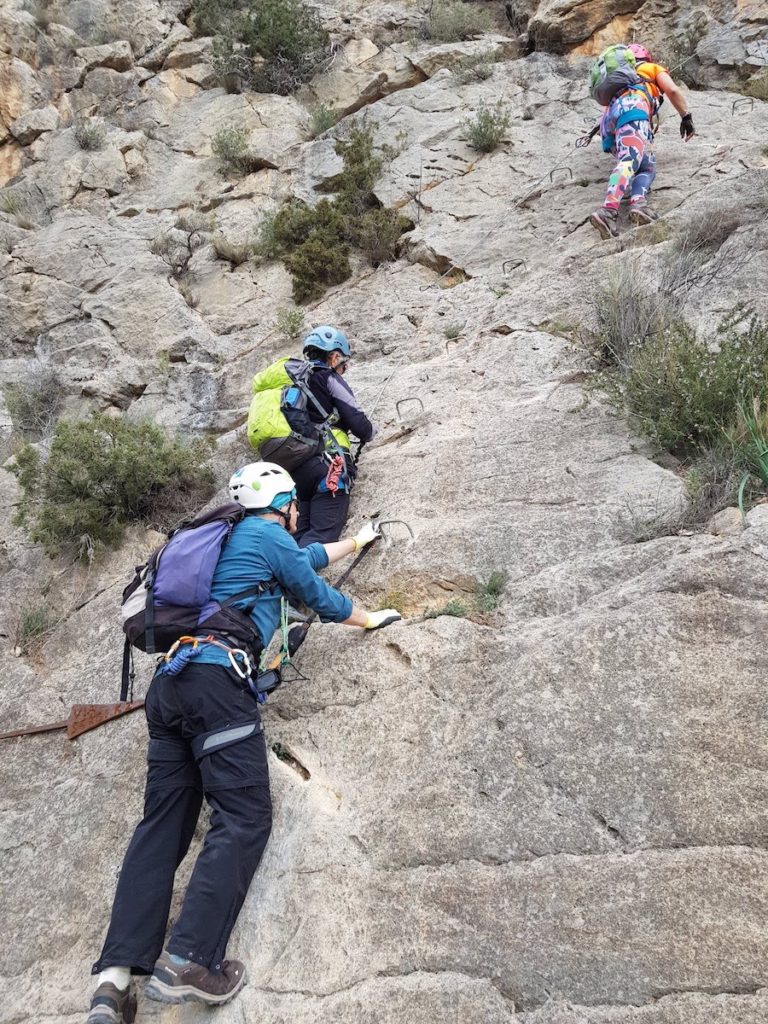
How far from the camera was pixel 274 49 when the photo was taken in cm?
1494

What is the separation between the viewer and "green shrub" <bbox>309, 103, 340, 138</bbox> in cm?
1344

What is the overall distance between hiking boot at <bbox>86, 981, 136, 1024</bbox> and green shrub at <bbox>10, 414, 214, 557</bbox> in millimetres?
4061

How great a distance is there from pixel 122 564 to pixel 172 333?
4492 millimetres

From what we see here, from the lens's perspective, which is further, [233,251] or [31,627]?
[233,251]

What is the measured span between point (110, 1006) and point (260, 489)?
8.06 ft

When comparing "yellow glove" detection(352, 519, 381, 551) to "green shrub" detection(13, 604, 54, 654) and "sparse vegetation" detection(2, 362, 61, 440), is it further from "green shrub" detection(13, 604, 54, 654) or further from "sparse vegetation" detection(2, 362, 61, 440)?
"sparse vegetation" detection(2, 362, 61, 440)

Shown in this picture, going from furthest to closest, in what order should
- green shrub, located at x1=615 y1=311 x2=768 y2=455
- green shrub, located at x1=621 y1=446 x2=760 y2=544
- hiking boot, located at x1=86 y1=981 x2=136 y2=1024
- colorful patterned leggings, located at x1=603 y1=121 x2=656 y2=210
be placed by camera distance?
1. colorful patterned leggings, located at x1=603 y1=121 x2=656 y2=210
2. green shrub, located at x1=615 y1=311 x2=768 y2=455
3. green shrub, located at x1=621 y1=446 x2=760 y2=544
4. hiking boot, located at x1=86 y1=981 x2=136 y2=1024

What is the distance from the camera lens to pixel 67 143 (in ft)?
46.0

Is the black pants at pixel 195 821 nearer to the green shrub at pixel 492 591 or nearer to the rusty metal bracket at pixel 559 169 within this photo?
the green shrub at pixel 492 591

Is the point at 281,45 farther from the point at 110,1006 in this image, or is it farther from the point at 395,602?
the point at 110,1006

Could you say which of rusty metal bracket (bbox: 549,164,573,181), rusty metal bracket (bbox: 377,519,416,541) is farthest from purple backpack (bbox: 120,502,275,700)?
rusty metal bracket (bbox: 549,164,573,181)

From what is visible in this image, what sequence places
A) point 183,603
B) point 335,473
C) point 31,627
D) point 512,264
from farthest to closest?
point 512,264 < point 31,627 < point 335,473 < point 183,603

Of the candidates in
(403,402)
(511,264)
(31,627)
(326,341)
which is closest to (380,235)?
(511,264)

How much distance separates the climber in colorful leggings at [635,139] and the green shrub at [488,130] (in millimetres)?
2527
